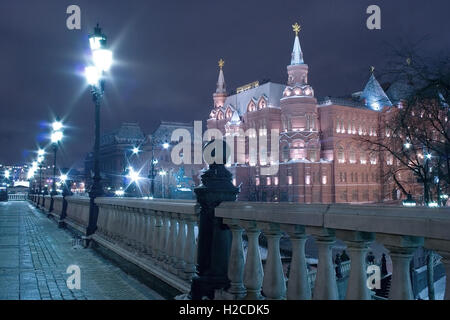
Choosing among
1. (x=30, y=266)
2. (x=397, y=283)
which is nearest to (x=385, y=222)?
(x=397, y=283)

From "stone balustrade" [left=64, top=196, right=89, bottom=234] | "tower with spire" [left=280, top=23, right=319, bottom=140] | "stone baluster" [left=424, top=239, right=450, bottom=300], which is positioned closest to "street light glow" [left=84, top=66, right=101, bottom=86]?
"stone balustrade" [left=64, top=196, right=89, bottom=234]

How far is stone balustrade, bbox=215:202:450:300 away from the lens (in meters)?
2.96

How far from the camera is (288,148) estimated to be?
77.2 metres

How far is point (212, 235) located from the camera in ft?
18.7

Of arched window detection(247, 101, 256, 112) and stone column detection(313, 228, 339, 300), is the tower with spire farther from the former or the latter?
stone column detection(313, 228, 339, 300)

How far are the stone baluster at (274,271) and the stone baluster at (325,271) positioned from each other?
0.68 m

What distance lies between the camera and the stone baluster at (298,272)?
3998 mm

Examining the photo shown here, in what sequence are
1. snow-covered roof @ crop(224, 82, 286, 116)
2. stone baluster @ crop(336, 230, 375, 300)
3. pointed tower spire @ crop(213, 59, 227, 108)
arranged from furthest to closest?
1. pointed tower spire @ crop(213, 59, 227, 108)
2. snow-covered roof @ crop(224, 82, 286, 116)
3. stone baluster @ crop(336, 230, 375, 300)

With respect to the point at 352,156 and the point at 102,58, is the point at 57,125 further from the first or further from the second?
the point at 352,156

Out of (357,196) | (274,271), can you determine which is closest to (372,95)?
(357,196)

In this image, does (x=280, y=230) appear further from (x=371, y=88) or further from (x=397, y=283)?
(x=371, y=88)

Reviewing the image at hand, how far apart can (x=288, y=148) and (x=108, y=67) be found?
64.9m

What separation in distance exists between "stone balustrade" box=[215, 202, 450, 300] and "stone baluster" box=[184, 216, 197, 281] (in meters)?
1.19

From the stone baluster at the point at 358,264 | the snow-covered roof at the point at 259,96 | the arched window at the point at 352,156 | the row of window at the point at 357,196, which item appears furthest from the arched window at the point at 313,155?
the stone baluster at the point at 358,264
